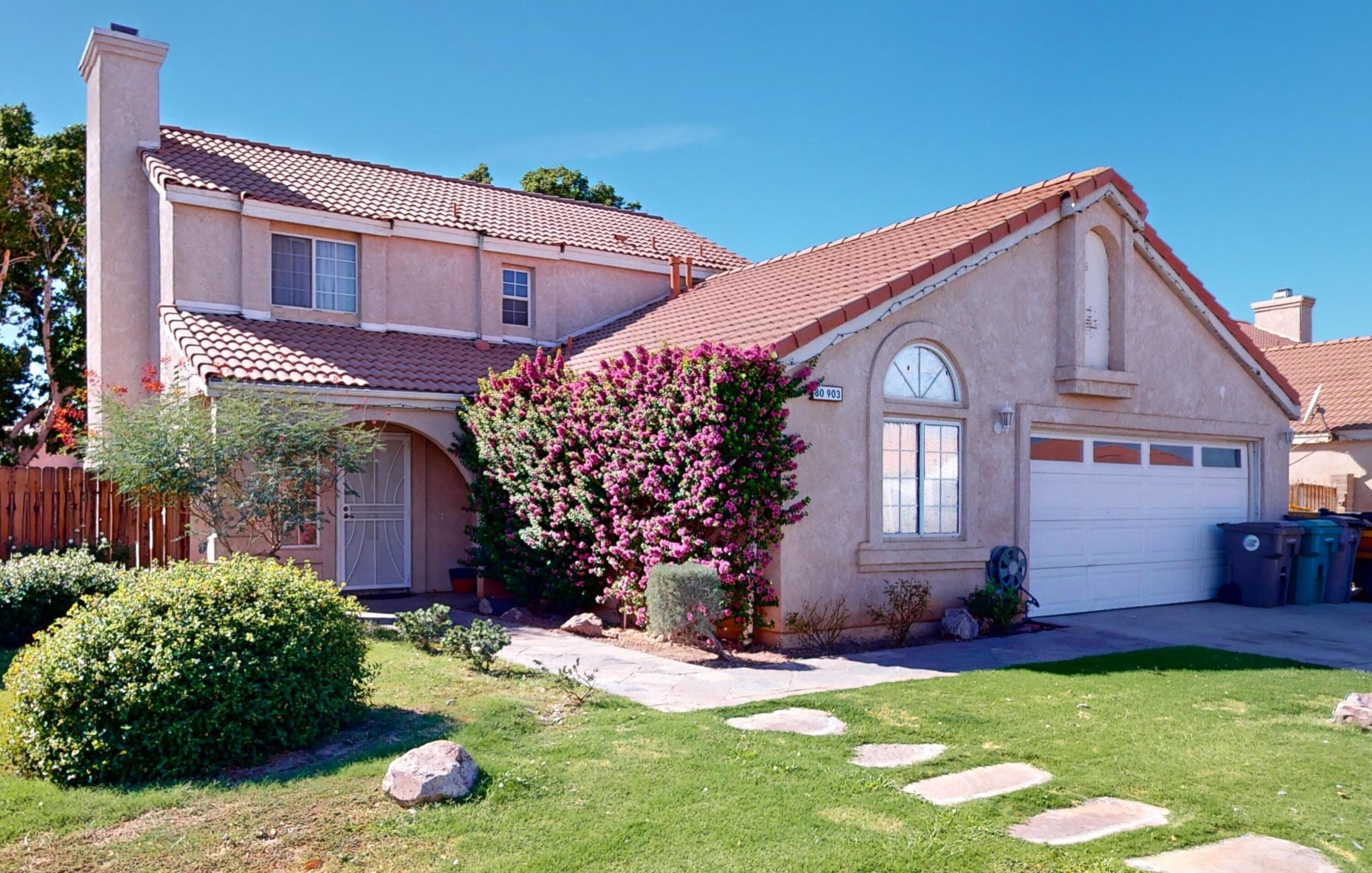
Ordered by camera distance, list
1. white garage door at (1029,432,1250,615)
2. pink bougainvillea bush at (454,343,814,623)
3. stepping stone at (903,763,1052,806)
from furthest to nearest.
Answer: white garage door at (1029,432,1250,615), pink bougainvillea bush at (454,343,814,623), stepping stone at (903,763,1052,806)

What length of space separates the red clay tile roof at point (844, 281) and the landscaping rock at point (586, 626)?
353cm

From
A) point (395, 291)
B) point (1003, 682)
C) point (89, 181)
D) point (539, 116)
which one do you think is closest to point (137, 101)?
point (89, 181)

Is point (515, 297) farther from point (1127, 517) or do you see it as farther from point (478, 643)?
point (1127, 517)

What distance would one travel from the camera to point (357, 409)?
45.5ft

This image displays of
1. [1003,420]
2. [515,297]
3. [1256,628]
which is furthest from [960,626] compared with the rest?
[515,297]

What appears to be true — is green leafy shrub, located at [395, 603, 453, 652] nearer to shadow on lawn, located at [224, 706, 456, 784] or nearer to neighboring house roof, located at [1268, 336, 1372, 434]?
shadow on lawn, located at [224, 706, 456, 784]

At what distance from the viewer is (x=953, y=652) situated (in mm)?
10594

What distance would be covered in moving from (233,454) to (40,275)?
56.6 ft

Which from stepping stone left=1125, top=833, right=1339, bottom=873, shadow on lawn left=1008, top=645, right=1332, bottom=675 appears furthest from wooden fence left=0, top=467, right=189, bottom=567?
stepping stone left=1125, top=833, right=1339, bottom=873

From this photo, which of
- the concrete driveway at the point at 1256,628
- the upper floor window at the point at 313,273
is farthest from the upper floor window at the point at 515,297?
the concrete driveway at the point at 1256,628

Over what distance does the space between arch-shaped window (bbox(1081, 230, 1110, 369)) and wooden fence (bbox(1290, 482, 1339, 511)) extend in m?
8.95

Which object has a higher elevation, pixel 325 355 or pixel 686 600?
pixel 325 355

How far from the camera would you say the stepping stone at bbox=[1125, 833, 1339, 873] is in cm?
486

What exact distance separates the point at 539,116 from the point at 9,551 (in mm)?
10202
